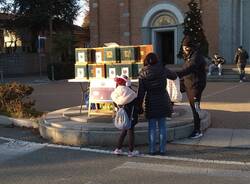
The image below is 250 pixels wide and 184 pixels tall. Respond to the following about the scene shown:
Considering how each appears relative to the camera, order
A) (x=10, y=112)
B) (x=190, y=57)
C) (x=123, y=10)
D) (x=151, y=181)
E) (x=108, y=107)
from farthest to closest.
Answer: (x=123, y=10) → (x=10, y=112) → (x=108, y=107) → (x=190, y=57) → (x=151, y=181)

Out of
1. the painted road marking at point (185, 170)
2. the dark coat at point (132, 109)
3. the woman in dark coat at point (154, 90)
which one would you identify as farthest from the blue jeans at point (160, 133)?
the painted road marking at point (185, 170)

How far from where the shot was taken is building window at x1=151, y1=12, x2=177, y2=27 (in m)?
36.9

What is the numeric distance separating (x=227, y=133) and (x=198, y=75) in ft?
4.83

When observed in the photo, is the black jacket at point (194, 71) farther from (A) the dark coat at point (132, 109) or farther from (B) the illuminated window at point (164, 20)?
(B) the illuminated window at point (164, 20)

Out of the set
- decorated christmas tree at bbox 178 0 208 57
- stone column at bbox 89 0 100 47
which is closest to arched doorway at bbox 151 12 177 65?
decorated christmas tree at bbox 178 0 208 57

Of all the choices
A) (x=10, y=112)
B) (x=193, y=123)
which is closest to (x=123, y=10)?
(x=10, y=112)

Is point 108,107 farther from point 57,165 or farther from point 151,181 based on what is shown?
point 151,181

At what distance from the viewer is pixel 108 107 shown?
10.8 metres

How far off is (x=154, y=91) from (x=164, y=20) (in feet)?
96.8

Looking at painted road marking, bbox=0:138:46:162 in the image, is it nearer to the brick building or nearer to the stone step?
the stone step

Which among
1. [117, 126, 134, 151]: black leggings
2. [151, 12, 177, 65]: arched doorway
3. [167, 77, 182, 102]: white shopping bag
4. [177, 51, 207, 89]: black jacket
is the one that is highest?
[151, 12, 177, 65]: arched doorway

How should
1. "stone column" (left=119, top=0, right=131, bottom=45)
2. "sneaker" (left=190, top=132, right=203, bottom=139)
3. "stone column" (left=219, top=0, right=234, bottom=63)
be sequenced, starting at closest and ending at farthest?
"sneaker" (left=190, top=132, right=203, bottom=139)
"stone column" (left=219, top=0, right=234, bottom=63)
"stone column" (left=119, top=0, right=131, bottom=45)

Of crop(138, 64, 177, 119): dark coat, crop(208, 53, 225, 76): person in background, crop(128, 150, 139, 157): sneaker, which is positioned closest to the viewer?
crop(138, 64, 177, 119): dark coat

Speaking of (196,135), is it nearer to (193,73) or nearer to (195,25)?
(193,73)
